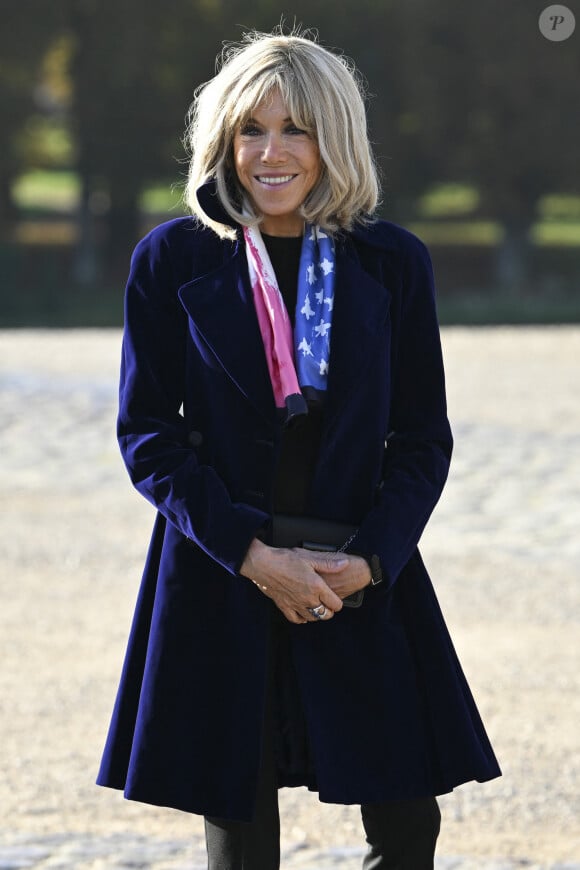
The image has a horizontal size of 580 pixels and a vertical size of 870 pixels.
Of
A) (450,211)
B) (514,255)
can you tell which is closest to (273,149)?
(514,255)

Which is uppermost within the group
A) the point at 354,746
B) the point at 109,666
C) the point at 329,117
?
the point at 329,117

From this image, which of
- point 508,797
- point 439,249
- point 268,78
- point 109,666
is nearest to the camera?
point 268,78

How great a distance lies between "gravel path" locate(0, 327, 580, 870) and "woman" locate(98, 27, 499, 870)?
1270mm

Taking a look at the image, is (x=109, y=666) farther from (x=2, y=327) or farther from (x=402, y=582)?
(x=2, y=327)

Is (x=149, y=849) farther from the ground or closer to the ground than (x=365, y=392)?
closer to the ground

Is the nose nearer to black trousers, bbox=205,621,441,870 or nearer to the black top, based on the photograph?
the black top

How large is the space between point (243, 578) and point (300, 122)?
0.85 metres

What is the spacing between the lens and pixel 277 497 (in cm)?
295

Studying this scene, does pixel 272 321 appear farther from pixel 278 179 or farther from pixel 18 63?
pixel 18 63

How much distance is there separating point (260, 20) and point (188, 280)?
94.7 ft

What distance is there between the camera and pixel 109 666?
616cm

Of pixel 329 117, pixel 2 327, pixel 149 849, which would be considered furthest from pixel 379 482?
pixel 2 327

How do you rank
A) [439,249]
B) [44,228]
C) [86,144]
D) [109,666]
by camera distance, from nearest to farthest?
1. [109,666]
2. [86,144]
3. [439,249]
4. [44,228]

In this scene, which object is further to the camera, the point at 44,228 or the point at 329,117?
the point at 44,228
